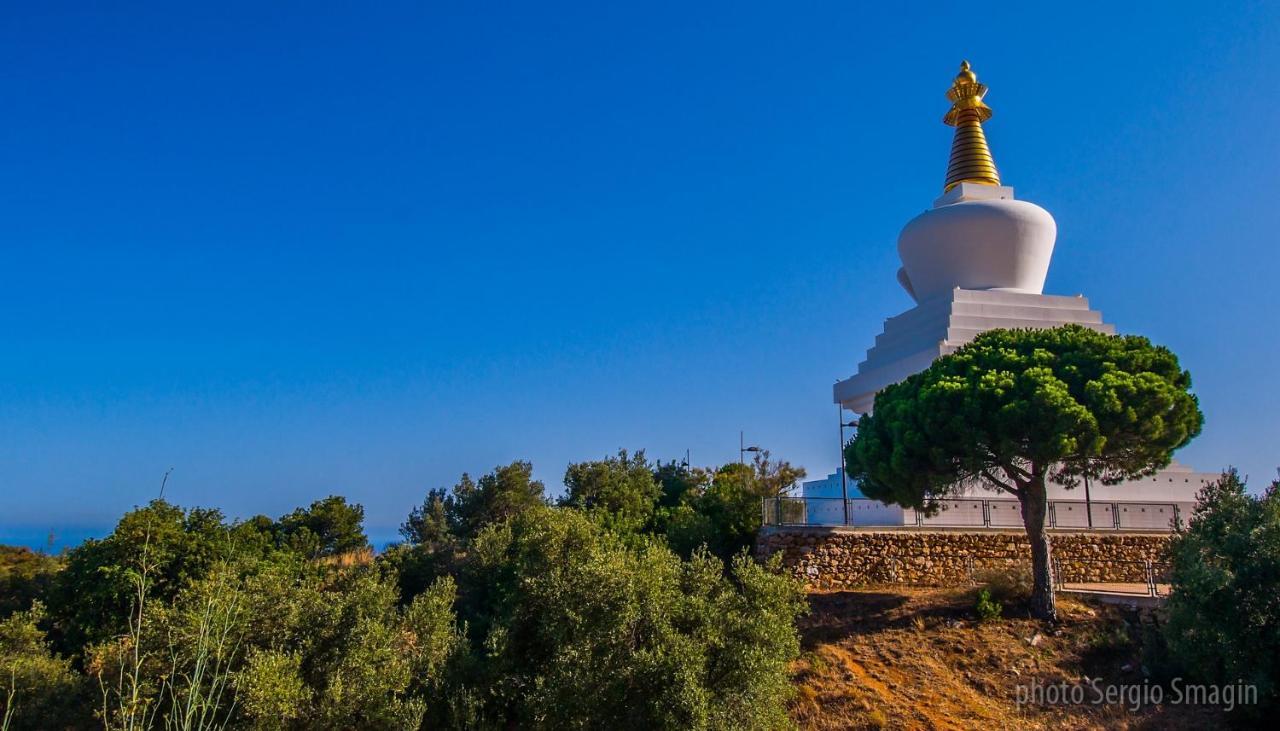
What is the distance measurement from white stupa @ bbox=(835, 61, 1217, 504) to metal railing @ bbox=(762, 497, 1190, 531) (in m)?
2.16

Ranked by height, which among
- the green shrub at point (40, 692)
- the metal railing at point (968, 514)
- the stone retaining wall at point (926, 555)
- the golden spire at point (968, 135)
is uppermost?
the golden spire at point (968, 135)

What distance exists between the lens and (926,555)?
2022cm

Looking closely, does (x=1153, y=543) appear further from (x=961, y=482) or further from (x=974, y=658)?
(x=974, y=658)

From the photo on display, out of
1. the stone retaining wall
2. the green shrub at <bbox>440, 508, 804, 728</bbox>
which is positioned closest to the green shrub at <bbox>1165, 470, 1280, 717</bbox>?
the stone retaining wall

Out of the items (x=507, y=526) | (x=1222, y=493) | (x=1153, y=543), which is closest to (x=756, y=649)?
(x=1222, y=493)

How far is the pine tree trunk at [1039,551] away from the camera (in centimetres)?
1678

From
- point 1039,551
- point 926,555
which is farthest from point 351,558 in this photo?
point 1039,551

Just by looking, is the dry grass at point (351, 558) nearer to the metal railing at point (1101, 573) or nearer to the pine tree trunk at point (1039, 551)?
the pine tree trunk at point (1039, 551)

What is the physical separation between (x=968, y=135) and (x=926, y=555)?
18363mm

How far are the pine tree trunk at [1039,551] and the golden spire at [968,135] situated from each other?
15800 millimetres

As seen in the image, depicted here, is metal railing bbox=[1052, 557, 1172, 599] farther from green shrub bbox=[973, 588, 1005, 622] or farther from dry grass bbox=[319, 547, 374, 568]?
dry grass bbox=[319, 547, 374, 568]

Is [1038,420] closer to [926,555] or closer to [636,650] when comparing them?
[926,555]

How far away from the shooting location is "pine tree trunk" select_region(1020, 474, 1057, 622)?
16.8 metres

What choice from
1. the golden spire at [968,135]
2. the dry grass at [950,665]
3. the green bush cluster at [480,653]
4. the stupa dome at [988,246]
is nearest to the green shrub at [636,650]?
the green bush cluster at [480,653]
